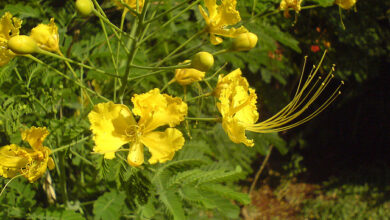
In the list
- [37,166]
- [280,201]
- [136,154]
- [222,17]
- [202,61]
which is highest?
[222,17]

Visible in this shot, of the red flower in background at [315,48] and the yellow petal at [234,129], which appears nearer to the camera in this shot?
the yellow petal at [234,129]

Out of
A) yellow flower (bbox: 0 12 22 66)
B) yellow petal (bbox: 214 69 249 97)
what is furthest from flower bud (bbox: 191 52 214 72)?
yellow flower (bbox: 0 12 22 66)

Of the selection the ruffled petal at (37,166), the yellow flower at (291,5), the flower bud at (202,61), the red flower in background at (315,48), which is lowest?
the ruffled petal at (37,166)

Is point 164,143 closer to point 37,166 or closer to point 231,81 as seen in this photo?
point 231,81

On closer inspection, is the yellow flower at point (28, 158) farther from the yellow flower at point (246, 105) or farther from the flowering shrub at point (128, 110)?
the yellow flower at point (246, 105)

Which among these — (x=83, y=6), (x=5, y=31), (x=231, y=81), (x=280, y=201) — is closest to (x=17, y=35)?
(x=5, y=31)

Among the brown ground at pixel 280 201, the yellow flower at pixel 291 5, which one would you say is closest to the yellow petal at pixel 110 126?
the yellow flower at pixel 291 5

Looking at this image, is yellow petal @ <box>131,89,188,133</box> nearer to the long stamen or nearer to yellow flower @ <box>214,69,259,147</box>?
yellow flower @ <box>214,69,259,147</box>
